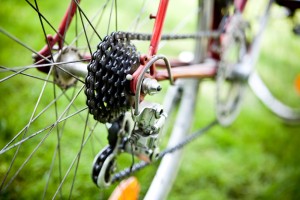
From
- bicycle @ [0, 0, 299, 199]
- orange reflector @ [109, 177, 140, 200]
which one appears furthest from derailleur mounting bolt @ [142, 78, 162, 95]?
orange reflector @ [109, 177, 140, 200]

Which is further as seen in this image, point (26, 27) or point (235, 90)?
point (26, 27)

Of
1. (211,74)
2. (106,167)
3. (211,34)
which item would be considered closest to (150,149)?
(106,167)

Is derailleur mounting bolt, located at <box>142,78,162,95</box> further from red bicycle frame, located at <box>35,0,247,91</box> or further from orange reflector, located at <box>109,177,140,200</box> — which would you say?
orange reflector, located at <box>109,177,140,200</box>

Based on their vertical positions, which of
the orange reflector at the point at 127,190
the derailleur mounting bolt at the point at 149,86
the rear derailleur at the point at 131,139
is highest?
the derailleur mounting bolt at the point at 149,86

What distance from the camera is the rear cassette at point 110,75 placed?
884 millimetres

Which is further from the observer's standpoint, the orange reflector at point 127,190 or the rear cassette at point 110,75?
the orange reflector at point 127,190

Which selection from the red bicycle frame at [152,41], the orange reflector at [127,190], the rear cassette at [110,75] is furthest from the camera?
the orange reflector at [127,190]

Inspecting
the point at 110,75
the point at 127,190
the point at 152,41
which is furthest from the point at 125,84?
the point at 127,190

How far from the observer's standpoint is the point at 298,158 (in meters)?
2.10

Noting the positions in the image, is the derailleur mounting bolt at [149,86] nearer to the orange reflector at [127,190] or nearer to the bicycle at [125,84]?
the bicycle at [125,84]

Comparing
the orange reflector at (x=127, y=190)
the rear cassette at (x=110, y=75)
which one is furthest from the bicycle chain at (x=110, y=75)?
the orange reflector at (x=127, y=190)

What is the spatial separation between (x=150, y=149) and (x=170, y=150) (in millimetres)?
342

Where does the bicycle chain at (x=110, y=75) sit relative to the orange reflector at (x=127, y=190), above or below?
above

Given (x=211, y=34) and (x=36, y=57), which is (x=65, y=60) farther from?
(x=211, y=34)
